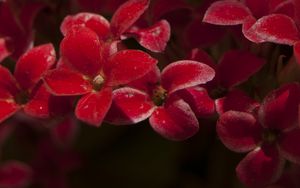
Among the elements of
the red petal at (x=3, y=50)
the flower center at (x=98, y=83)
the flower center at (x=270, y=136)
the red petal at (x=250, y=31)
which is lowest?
the flower center at (x=270, y=136)

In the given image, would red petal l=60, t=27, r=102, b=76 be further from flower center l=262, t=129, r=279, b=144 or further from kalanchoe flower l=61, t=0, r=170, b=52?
flower center l=262, t=129, r=279, b=144

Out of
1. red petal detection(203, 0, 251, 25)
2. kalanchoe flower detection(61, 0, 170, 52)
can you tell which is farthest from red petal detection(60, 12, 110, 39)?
red petal detection(203, 0, 251, 25)

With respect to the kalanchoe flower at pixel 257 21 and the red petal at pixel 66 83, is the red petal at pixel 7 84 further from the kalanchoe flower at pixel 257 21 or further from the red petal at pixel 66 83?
the kalanchoe flower at pixel 257 21

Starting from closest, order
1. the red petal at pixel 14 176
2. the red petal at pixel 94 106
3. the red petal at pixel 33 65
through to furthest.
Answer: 1. the red petal at pixel 94 106
2. the red petal at pixel 33 65
3. the red petal at pixel 14 176

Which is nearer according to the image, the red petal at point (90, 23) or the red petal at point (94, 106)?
the red petal at point (94, 106)

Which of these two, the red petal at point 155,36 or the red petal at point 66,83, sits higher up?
the red petal at point 155,36

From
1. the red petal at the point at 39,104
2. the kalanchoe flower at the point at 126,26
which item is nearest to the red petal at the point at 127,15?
the kalanchoe flower at the point at 126,26

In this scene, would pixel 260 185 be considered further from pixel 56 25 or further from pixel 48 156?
pixel 48 156
